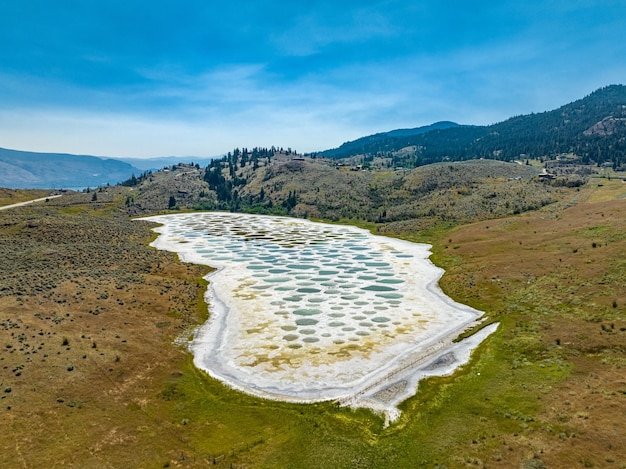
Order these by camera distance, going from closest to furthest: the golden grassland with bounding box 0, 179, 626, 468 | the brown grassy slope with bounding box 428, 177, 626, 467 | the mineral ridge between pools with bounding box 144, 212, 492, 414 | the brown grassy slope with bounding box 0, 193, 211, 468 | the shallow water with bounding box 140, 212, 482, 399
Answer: the golden grassland with bounding box 0, 179, 626, 468
the brown grassy slope with bounding box 0, 193, 211, 468
the brown grassy slope with bounding box 428, 177, 626, 467
the mineral ridge between pools with bounding box 144, 212, 492, 414
the shallow water with bounding box 140, 212, 482, 399

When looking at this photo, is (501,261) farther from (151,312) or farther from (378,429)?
(151,312)

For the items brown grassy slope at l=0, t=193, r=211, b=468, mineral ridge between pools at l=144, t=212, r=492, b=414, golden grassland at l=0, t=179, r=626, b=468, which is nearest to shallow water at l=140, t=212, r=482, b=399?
mineral ridge between pools at l=144, t=212, r=492, b=414

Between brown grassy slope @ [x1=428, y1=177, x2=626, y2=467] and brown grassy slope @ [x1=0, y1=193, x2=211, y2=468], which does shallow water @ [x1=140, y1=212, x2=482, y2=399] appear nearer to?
brown grassy slope @ [x1=0, y1=193, x2=211, y2=468]

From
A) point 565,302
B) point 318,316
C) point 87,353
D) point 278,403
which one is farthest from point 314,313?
point 565,302

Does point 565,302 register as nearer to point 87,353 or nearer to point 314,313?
point 314,313

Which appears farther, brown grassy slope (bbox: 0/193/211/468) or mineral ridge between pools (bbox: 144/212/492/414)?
mineral ridge between pools (bbox: 144/212/492/414)

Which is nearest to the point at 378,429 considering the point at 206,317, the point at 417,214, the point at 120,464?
the point at 120,464
